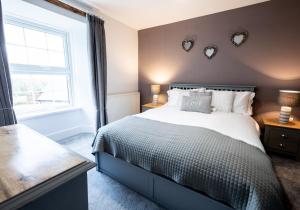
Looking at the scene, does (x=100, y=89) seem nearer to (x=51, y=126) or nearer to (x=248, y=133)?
(x=51, y=126)

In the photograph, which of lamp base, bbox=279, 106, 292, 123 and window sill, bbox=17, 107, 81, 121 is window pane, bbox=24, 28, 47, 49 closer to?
window sill, bbox=17, 107, 81, 121

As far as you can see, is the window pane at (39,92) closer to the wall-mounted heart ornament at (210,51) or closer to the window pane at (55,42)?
the window pane at (55,42)

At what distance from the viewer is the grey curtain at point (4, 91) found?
183 cm

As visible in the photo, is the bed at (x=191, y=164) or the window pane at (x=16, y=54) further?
the window pane at (x=16, y=54)

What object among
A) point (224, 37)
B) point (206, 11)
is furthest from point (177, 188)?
point (206, 11)

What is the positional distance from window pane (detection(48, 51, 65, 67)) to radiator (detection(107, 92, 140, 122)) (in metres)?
1.14

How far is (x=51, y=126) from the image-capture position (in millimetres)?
2820

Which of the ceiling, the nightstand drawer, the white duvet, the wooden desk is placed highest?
the ceiling

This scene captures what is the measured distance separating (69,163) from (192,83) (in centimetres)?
305

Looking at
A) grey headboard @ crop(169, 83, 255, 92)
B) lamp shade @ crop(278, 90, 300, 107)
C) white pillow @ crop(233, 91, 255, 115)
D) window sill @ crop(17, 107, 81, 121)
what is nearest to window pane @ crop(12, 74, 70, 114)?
window sill @ crop(17, 107, 81, 121)

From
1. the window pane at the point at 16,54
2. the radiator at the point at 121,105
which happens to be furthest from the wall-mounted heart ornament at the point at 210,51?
the window pane at the point at 16,54

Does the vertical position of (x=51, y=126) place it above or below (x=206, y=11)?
below

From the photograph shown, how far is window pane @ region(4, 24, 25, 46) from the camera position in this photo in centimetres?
238

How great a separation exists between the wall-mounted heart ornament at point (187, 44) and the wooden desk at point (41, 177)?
3117mm
